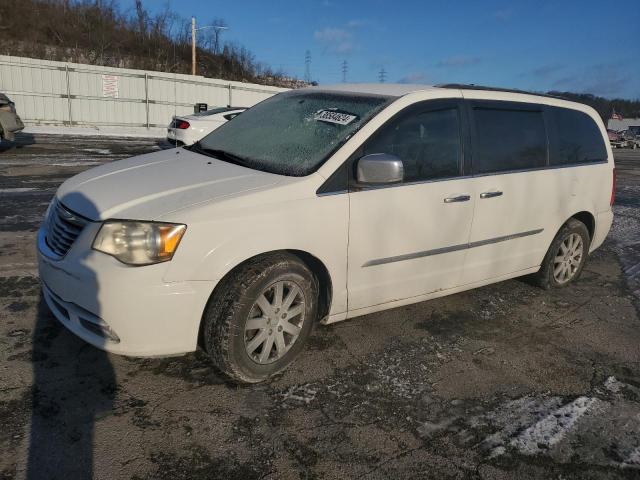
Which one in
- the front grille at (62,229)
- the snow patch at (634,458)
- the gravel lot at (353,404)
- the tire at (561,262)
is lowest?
the snow patch at (634,458)

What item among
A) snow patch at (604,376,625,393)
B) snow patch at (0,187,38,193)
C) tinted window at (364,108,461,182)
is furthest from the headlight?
snow patch at (0,187,38,193)

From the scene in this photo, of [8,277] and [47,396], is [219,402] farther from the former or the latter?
[8,277]

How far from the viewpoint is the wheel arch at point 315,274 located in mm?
2836

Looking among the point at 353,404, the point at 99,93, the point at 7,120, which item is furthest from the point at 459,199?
the point at 99,93

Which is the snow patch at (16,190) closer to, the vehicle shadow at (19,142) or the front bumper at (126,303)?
the vehicle shadow at (19,142)

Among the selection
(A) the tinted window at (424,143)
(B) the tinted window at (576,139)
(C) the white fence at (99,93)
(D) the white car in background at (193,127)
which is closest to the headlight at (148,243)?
(A) the tinted window at (424,143)

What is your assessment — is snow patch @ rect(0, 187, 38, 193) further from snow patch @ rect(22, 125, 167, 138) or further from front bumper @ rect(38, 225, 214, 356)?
snow patch @ rect(22, 125, 167, 138)

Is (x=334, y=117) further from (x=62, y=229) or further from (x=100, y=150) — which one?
(x=100, y=150)

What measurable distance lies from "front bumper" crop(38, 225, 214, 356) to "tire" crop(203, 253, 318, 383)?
4.4 inches

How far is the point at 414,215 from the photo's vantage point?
11.4 ft

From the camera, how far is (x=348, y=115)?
11.5 feet

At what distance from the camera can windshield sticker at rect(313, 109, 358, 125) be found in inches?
136

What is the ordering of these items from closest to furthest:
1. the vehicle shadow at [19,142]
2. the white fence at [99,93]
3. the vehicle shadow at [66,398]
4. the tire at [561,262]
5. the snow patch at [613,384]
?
1. the vehicle shadow at [66,398]
2. the snow patch at [613,384]
3. the tire at [561,262]
4. the vehicle shadow at [19,142]
5. the white fence at [99,93]

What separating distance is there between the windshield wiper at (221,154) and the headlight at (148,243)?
0.93 metres
